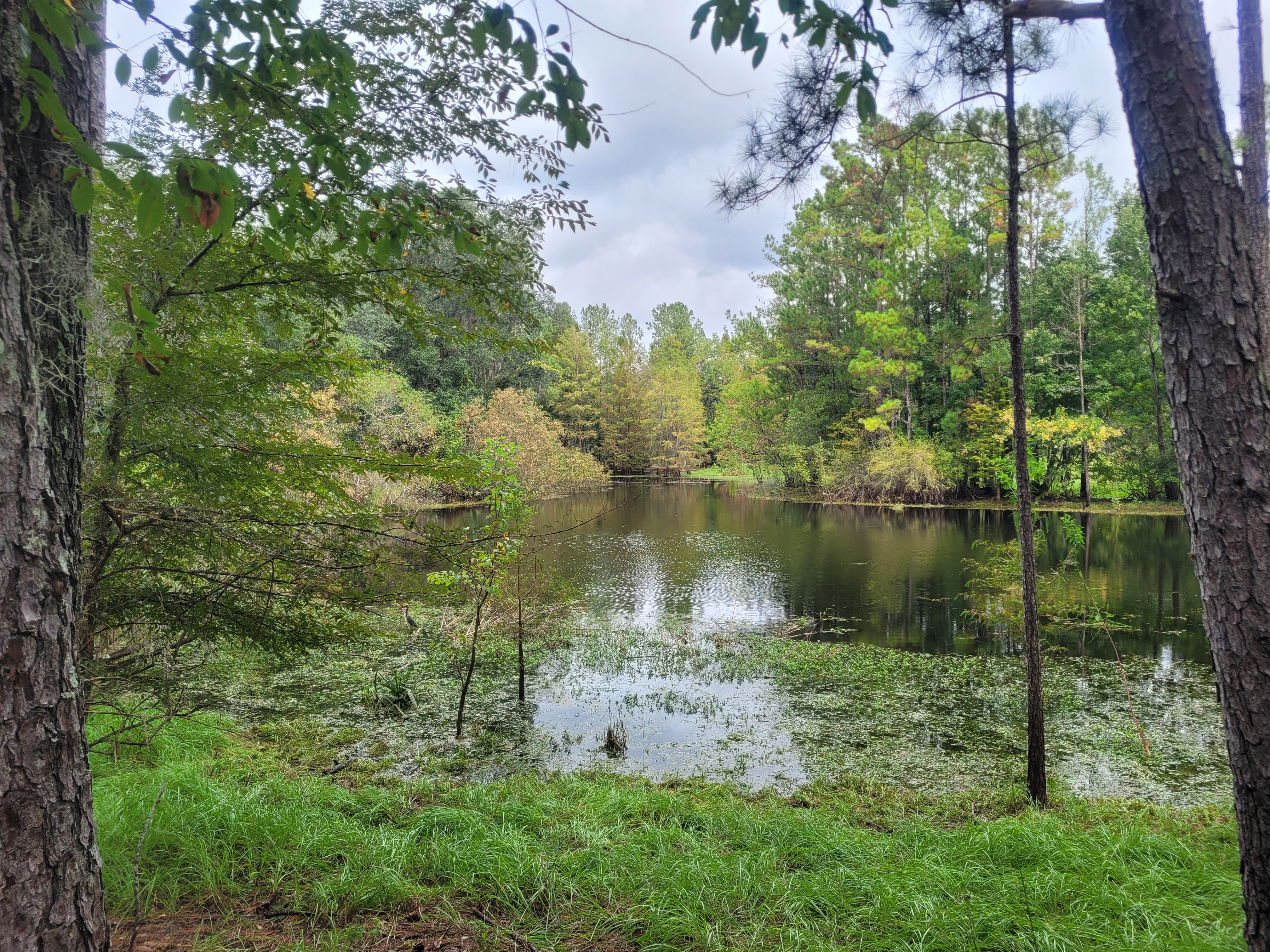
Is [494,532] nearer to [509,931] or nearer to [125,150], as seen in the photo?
[509,931]

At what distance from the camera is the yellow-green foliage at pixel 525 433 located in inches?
1039

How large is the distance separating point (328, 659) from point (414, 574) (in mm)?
6597

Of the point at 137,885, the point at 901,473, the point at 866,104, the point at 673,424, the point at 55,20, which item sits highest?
the point at 673,424

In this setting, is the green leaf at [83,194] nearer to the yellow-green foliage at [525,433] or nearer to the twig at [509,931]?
the twig at [509,931]

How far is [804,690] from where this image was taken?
764cm

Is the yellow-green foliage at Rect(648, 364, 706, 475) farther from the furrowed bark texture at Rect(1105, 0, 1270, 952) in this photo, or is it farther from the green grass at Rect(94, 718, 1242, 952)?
the furrowed bark texture at Rect(1105, 0, 1270, 952)

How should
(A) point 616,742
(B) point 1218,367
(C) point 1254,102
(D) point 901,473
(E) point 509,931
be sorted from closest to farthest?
(B) point 1218,367, (E) point 509,931, (C) point 1254,102, (A) point 616,742, (D) point 901,473

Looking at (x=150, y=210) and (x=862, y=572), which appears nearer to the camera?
(x=150, y=210)

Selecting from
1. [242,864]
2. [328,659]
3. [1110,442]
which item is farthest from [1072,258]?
[242,864]

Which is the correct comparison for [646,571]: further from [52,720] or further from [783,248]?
[783,248]

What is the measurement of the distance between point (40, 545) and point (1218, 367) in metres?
2.80

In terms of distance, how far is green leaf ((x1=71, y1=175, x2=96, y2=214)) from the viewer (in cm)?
120

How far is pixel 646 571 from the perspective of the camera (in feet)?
50.1

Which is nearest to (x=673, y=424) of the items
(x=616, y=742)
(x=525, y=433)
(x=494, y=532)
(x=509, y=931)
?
(x=525, y=433)
